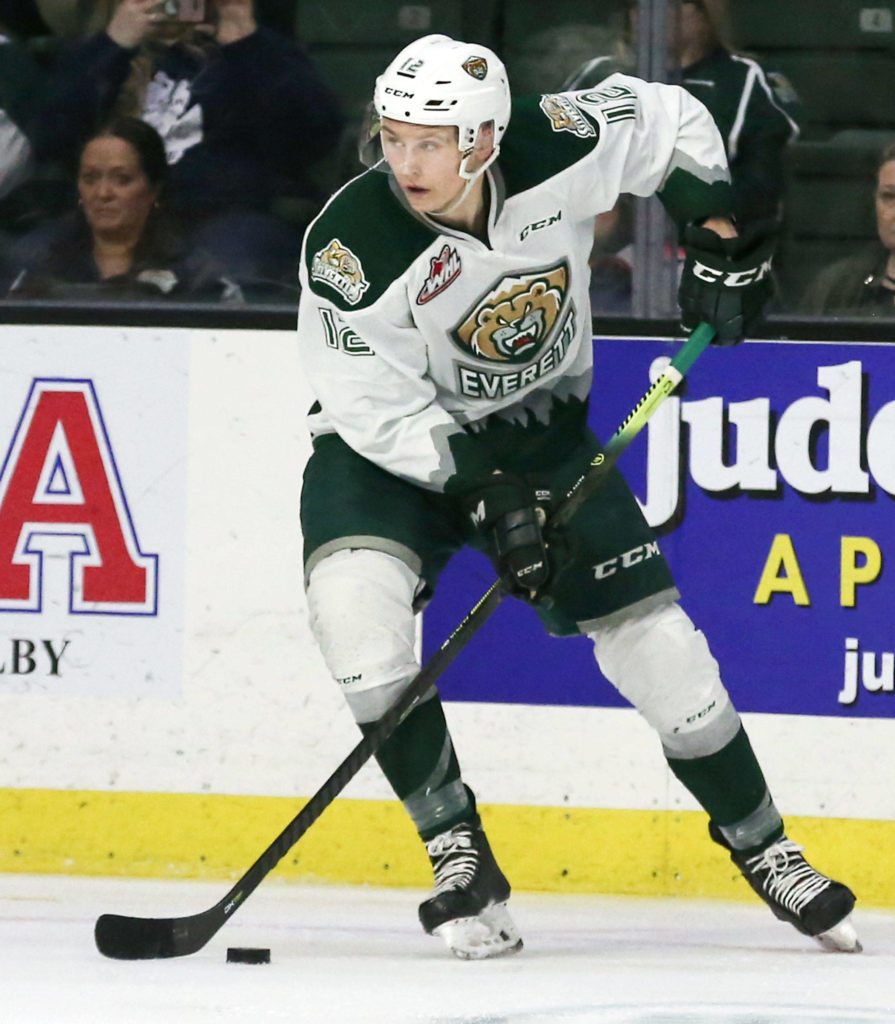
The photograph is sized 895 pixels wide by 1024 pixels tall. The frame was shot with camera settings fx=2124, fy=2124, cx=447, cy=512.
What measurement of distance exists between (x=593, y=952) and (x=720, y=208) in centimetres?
114

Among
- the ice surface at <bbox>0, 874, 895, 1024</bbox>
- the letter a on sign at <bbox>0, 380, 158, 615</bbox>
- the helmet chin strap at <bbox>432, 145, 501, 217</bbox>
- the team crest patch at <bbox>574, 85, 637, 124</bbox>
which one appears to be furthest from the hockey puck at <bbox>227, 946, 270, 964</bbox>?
the team crest patch at <bbox>574, 85, 637, 124</bbox>

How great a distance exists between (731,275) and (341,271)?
592 mm

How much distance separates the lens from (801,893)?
3.13m

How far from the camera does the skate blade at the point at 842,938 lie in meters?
3.16

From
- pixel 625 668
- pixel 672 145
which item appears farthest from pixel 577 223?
pixel 625 668

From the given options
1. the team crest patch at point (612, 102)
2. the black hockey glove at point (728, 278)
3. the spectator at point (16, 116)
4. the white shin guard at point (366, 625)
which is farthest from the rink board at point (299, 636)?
the white shin guard at point (366, 625)

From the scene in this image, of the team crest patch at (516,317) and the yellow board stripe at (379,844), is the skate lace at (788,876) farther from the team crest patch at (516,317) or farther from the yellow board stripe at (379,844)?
the team crest patch at (516,317)

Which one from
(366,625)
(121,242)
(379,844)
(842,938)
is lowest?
(379,844)

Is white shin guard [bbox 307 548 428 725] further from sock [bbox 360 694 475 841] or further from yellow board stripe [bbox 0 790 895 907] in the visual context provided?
yellow board stripe [bbox 0 790 895 907]

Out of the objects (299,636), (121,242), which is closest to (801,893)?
(299,636)

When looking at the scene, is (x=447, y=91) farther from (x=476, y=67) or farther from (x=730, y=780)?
(x=730, y=780)

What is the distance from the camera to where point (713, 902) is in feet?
11.9

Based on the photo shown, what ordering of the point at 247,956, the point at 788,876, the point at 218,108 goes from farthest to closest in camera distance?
the point at 218,108 < the point at 788,876 < the point at 247,956

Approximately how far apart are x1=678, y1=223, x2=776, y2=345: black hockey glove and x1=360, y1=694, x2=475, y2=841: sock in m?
0.72
